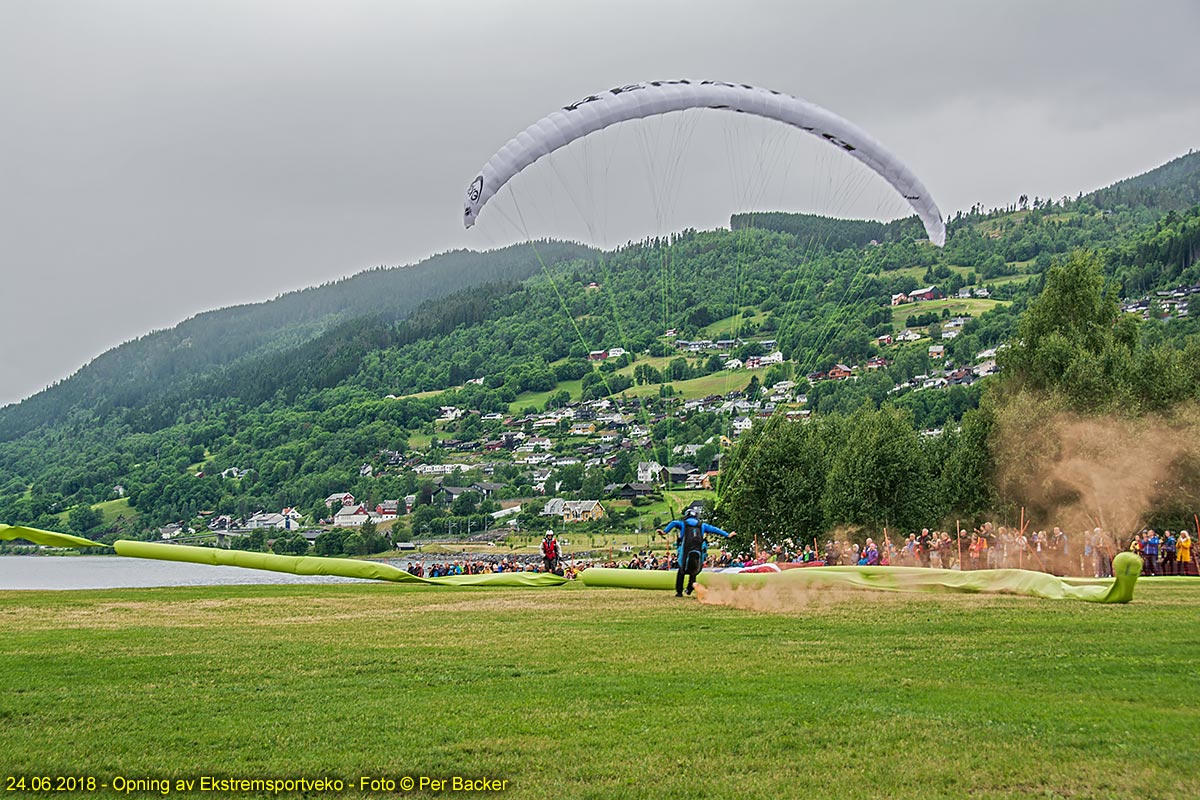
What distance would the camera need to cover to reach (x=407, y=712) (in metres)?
9.65

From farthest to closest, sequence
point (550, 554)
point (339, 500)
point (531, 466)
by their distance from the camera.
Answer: point (531, 466) < point (339, 500) < point (550, 554)

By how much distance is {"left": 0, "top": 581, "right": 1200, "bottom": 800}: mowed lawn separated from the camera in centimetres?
781

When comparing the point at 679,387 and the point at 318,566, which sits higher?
the point at 679,387

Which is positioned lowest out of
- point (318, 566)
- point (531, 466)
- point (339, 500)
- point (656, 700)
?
point (656, 700)

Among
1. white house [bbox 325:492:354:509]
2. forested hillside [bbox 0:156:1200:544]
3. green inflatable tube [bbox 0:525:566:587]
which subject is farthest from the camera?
white house [bbox 325:492:354:509]

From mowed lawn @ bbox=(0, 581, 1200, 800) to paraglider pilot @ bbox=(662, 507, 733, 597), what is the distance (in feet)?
7.73

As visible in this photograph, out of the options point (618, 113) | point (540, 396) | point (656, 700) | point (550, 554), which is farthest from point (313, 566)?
point (540, 396)

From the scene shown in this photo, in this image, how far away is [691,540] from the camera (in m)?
17.5

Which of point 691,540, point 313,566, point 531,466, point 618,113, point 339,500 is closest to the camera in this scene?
point 691,540

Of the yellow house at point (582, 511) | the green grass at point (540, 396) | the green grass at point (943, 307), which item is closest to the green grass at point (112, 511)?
the green grass at point (540, 396)

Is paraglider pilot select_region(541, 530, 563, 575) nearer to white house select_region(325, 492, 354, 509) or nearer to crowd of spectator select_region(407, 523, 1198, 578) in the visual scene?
crowd of spectator select_region(407, 523, 1198, 578)

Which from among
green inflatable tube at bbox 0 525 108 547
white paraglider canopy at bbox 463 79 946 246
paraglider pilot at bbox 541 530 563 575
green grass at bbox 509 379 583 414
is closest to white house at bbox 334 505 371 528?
green grass at bbox 509 379 583 414

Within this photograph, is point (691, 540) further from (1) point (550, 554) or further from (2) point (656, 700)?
(1) point (550, 554)

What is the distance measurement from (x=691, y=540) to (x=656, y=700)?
7.66 meters
